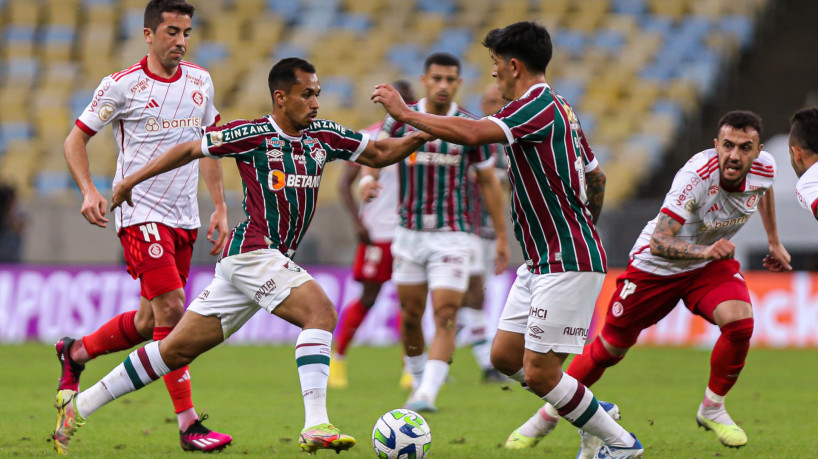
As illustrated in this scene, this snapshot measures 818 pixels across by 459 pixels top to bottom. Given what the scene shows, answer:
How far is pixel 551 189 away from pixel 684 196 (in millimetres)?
1187

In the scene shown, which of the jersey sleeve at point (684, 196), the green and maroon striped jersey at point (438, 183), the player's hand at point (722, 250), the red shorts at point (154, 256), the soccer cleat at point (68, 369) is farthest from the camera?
the green and maroon striped jersey at point (438, 183)

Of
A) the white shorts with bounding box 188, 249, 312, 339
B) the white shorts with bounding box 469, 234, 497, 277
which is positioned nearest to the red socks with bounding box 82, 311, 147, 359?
the white shorts with bounding box 188, 249, 312, 339

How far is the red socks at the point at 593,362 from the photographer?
22.9ft

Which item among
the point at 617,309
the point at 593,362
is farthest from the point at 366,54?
the point at 593,362

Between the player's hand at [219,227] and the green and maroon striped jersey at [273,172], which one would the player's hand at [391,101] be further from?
the player's hand at [219,227]

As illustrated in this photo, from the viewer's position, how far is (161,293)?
6.73 m

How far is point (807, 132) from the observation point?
634 centimetres

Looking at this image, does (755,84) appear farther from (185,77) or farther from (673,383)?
(185,77)

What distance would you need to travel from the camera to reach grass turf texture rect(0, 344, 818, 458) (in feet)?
22.3

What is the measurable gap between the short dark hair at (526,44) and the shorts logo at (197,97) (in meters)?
2.15

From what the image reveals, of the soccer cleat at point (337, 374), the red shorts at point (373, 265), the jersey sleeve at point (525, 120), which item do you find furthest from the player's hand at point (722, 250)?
the soccer cleat at point (337, 374)

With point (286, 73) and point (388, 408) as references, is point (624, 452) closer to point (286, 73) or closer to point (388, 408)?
point (286, 73)

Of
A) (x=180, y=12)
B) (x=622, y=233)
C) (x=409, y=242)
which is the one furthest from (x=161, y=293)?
(x=622, y=233)

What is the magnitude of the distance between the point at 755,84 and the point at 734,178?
14.5 m
